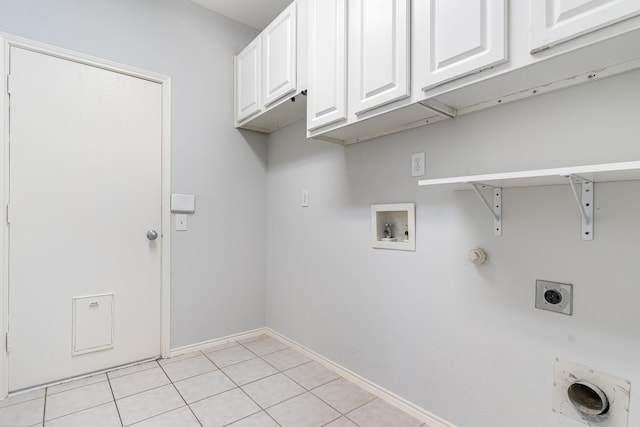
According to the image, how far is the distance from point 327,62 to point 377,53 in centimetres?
35

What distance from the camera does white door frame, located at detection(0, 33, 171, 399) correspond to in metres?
1.82

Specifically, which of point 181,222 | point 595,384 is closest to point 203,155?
point 181,222

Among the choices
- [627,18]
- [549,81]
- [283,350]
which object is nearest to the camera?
[627,18]

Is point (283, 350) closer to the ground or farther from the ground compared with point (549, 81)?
closer to the ground

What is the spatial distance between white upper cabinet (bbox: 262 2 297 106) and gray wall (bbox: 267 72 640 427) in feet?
1.70

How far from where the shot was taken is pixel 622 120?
1067 mm

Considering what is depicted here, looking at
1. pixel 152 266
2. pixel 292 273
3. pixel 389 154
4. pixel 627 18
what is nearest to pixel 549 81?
pixel 627 18

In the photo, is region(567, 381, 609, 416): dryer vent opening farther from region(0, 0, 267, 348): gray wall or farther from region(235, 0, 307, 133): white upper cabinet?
region(0, 0, 267, 348): gray wall

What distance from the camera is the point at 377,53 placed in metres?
1.47

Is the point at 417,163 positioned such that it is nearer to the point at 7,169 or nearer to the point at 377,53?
the point at 377,53

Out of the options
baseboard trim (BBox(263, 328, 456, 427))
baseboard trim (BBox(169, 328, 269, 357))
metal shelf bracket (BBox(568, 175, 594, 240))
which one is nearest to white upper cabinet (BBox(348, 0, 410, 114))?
metal shelf bracket (BBox(568, 175, 594, 240))

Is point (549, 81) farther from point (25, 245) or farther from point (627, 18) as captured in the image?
point (25, 245)

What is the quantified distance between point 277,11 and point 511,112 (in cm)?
207

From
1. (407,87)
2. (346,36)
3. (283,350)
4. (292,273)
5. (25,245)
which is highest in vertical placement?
(346,36)
